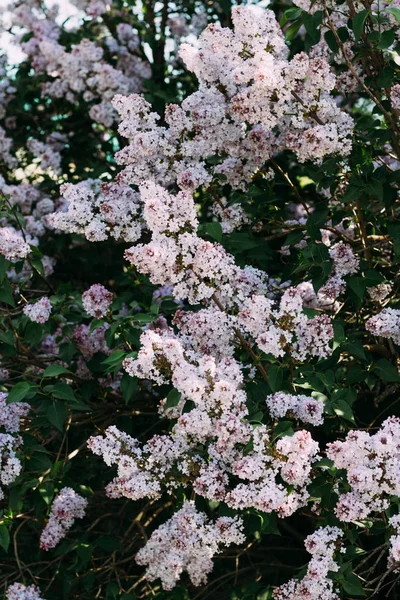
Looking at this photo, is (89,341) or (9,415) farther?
(89,341)

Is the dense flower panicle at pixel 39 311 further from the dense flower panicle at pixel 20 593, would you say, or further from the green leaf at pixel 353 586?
the green leaf at pixel 353 586

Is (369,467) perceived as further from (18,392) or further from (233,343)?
(18,392)

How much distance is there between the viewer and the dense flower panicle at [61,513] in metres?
3.76

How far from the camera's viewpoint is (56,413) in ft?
11.6

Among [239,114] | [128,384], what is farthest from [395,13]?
[128,384]

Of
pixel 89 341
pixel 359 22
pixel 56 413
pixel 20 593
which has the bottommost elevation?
pixel 20 593

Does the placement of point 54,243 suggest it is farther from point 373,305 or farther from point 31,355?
point 373,305

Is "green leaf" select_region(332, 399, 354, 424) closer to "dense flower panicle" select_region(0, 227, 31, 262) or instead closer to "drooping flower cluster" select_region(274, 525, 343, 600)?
"drooping flower cluster" select_region(274, 525, 343, 600)

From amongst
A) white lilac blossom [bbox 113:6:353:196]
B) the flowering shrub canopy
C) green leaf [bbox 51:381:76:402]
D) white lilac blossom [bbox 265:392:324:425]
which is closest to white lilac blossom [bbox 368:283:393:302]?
the flowering shrub canopy

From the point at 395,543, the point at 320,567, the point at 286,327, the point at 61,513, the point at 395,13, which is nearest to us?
the point at 395,543

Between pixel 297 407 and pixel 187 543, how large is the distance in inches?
22.2

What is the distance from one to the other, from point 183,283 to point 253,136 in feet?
3.43

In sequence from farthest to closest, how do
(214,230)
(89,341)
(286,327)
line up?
1. (89,341)
2. (214,230)
3. (286,327)

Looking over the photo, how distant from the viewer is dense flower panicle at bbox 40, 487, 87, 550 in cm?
376
